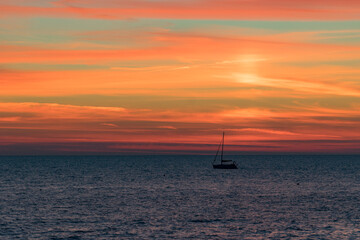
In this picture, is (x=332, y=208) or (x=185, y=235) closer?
(x=185, y=235)

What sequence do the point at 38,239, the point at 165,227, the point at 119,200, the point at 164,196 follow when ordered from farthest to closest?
the point at 164,196 < the point at 119,200 < the point at 165,227 < the point at 38,239

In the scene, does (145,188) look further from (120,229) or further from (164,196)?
(120,229)

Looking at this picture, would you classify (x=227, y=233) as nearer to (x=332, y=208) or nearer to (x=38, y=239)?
(x=38, y=239)

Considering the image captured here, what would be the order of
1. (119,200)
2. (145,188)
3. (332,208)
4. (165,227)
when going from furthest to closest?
(145,188) < (119,200) < (332,208) < (165,227)

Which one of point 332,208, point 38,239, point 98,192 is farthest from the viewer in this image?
point 98,192

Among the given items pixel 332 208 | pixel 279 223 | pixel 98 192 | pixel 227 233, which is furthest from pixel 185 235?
pixel 98 192

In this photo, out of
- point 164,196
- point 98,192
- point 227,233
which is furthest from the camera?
point 98,192

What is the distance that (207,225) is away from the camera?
7294 cm

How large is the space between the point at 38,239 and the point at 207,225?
24.2 m

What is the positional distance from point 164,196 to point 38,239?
53.0m

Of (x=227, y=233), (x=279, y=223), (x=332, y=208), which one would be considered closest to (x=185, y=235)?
(x=227, y=233)

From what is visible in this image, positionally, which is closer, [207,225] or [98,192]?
[207,225]

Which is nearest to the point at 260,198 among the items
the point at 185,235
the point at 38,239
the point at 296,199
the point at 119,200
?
the point at 296,199

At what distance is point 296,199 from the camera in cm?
10744
